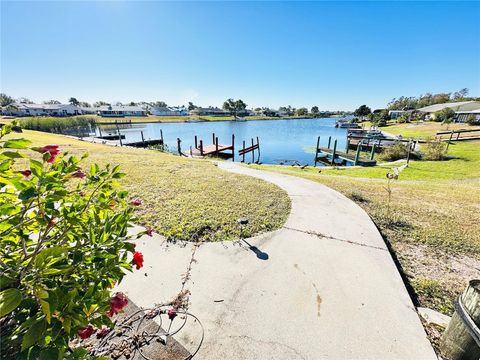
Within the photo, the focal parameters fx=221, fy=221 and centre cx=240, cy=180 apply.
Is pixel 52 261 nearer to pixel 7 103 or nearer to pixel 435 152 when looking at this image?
pixel 435 152

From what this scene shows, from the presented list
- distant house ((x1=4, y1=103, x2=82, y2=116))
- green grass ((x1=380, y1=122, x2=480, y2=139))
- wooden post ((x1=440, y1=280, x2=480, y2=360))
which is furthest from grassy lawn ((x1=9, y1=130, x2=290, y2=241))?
distant house ((x1=4, y1=103, x2=82, y2=116))

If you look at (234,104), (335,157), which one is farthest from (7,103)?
(335,157)

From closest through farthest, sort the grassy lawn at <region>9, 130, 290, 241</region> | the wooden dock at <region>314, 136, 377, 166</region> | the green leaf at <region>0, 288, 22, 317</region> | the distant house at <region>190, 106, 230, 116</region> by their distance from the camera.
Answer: the green leaf at <region>0, 288, 22, 317</region>
the grassy lawn at <region>9, 130, 290, 241</region>
the wooden dock at <region>314, 136, 377, 166</region>
the distant house at <region>190, 106, 230, 116</region>

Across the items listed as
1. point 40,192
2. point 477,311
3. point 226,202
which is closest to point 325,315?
point 477,311

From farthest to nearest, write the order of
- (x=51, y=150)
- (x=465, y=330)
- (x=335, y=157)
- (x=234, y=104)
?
1. (x=234, y=104)
2. (x=335, y=157)
3. (x=465, y=330)
4. (x=51, y=150)

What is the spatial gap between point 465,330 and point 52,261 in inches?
135

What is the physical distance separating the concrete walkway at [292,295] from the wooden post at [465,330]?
211 millimetres

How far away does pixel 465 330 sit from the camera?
212 centimetres

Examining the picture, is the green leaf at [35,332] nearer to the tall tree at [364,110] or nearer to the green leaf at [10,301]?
the green leaf at [10,301]

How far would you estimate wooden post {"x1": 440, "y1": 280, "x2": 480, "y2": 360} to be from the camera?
6.63 ft

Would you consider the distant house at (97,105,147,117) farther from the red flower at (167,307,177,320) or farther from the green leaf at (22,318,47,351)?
the green leaf at (22,318,47,351)

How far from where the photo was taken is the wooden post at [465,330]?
2.02 metres

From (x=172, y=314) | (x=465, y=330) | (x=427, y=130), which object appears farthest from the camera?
(x=427, y=130)

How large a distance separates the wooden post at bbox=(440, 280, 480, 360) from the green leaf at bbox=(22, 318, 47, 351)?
315 cm
